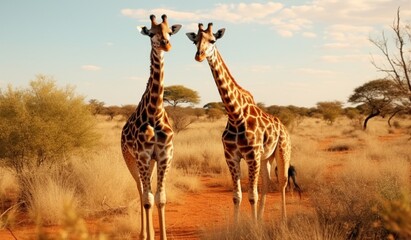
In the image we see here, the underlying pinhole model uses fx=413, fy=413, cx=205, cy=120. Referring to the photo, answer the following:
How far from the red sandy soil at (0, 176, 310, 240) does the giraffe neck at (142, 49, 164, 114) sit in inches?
69.9

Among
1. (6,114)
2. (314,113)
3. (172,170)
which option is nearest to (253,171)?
(172,170)

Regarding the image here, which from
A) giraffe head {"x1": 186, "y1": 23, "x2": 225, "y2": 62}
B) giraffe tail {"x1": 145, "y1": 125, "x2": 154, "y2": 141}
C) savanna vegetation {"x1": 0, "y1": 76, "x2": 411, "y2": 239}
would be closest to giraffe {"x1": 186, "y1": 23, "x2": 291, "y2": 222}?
giraffe head {"x1": 186, "y1": 23, "x2": 225, "y2": 62}

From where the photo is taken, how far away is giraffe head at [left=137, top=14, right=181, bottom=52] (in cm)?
506

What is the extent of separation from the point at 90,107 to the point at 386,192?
8518 millimetres

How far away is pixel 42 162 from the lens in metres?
10.4

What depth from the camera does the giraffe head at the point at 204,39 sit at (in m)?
5.16

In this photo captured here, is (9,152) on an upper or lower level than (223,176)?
upper

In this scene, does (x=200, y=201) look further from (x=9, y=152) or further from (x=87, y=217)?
(x=9, y=152)

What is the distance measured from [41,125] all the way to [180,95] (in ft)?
102

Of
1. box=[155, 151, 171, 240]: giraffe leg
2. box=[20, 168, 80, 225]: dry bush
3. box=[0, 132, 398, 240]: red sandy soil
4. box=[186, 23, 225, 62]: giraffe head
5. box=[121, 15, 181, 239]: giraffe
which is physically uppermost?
box=[186, 23, 225, 62]: giraffe head

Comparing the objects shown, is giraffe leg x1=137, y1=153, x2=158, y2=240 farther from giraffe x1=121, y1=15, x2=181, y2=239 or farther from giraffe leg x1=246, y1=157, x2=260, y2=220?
giraffe leg x1=246, y1=157, x2=260, y2=220

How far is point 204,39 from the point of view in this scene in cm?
524

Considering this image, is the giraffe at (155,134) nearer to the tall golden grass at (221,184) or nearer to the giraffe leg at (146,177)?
the giraffe leg at (146,177)

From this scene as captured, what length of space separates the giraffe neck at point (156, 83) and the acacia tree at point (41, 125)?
5728 millimetres
